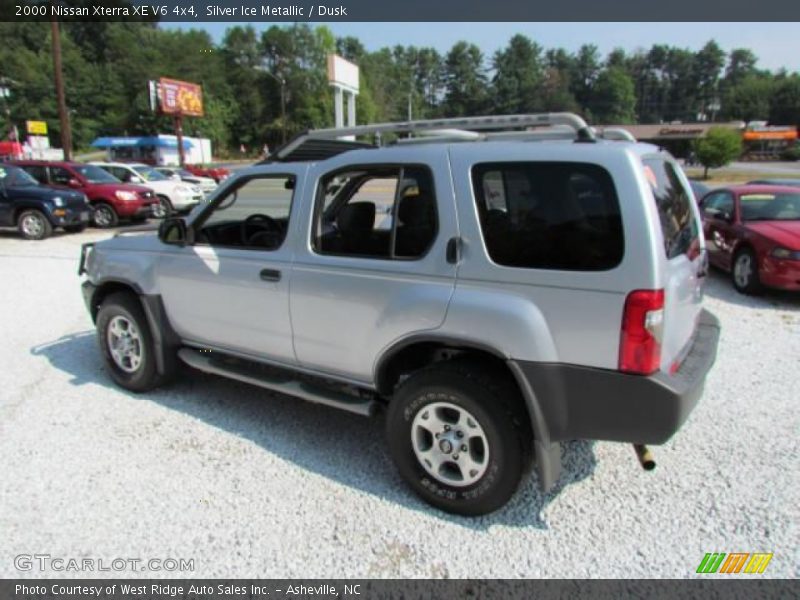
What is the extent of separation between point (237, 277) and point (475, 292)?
1.72 meters

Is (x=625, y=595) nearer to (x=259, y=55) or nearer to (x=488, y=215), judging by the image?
(x=488, y=215)

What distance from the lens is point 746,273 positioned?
24.2ft

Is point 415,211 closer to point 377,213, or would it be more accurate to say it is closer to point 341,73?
point 377,213

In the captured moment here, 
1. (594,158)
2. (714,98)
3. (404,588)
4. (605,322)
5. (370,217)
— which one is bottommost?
(404,588)

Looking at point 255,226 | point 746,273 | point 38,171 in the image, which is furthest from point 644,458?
point 38,171

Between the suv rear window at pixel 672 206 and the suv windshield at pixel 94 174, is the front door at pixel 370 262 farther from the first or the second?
the suv windshield at pixel 94 174

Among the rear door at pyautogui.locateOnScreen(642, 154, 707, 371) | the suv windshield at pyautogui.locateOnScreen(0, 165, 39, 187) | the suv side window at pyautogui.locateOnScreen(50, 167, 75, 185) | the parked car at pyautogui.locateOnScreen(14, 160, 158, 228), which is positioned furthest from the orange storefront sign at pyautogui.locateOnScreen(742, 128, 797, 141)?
the rear door at pyautogui.locateOnScreen(642, 154, 707, 371)

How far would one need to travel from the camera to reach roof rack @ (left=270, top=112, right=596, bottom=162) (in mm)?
2799

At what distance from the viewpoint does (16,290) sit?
7.77m

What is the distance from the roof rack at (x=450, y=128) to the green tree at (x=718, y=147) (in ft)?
139

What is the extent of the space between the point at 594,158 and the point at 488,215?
54 centimetres

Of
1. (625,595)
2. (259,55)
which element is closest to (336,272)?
(625,595)

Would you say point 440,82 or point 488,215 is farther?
point 440,82

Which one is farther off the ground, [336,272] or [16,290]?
[336,272]
